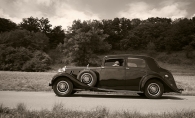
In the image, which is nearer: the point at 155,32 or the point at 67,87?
the point at 67,87

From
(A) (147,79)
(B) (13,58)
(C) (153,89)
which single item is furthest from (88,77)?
(B) (13,58)

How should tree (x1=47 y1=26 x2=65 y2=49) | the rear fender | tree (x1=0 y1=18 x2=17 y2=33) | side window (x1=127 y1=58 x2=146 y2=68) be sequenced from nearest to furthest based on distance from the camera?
1. the rear fender
2. side window (x1=127 y1=58 x2=146 y2=68)
3. tree (x1=0 y1=18 x2=17 y2=33)
4. tree (x1=47 y1=26 x2=65 y2=49)

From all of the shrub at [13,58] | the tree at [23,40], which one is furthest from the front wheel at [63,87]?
the tree at [23,40]

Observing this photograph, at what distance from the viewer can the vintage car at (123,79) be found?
746 centimetres

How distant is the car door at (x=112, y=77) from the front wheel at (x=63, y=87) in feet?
3.97

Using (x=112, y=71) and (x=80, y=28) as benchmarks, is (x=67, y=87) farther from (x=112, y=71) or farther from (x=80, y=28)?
(x=80, y=28)

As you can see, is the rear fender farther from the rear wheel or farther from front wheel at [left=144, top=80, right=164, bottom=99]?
the rear wheel

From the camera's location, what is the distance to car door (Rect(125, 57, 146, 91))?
7.52 meters

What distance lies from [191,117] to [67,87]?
4.69 metres

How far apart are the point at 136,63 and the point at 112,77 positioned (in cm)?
116

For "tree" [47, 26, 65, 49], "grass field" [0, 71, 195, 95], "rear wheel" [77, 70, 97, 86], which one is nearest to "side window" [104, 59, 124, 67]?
"rear wheel" [77, 70, 97, 86]

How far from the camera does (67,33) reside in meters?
44.6

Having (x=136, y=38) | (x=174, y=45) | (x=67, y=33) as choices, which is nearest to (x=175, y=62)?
(x=174, y=45)

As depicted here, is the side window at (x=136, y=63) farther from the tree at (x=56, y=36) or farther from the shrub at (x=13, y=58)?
the tree at (x=56, y=36)
